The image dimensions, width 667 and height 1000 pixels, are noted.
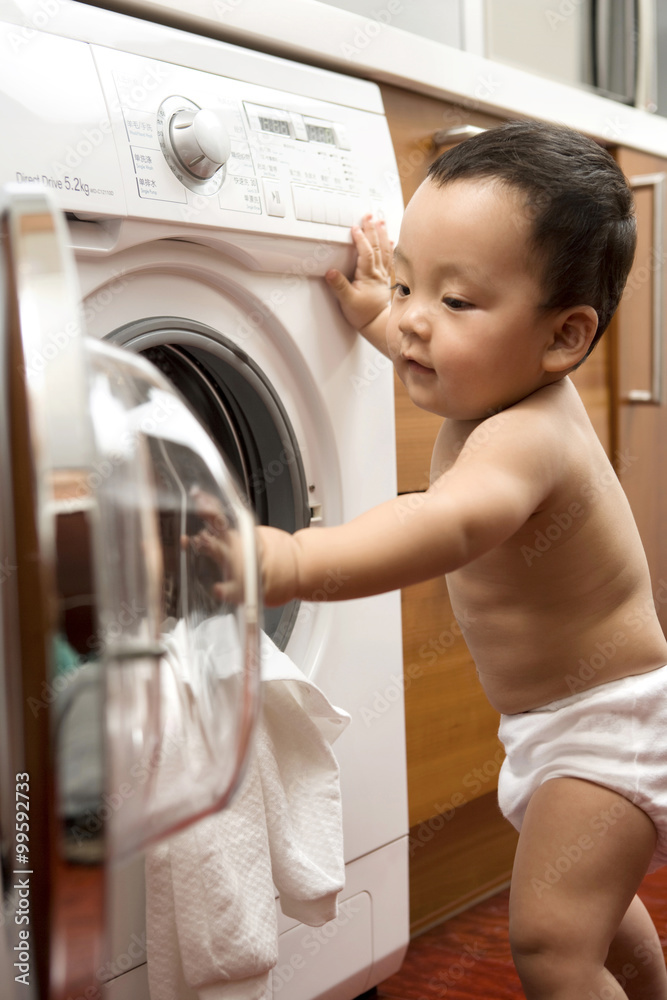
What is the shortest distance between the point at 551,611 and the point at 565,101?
0.89 m

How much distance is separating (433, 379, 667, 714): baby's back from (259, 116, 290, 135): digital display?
33 cm

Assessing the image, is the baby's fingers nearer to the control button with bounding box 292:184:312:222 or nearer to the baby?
the control button with bounding box 292:184:312:222

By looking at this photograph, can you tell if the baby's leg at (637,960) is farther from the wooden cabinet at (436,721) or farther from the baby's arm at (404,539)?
the baby's arm at (404,539)

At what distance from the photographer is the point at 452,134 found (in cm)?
111

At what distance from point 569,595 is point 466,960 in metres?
0.61

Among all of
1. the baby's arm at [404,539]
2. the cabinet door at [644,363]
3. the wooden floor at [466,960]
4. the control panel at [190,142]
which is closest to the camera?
the baby's arm at [404,539]

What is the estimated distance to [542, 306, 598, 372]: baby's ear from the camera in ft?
2.46

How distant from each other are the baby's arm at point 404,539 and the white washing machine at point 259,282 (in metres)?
0.25

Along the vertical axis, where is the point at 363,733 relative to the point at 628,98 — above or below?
below

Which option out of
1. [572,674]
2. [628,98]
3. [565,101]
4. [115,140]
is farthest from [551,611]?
Result: [628,98]

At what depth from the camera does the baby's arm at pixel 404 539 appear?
0.51 metres

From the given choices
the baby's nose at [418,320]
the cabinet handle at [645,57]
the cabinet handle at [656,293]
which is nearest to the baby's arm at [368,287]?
the baby's nose at [418,320]

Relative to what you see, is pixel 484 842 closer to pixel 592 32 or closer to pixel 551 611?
pixel 551 611

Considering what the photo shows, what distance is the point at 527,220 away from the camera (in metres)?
0.71
